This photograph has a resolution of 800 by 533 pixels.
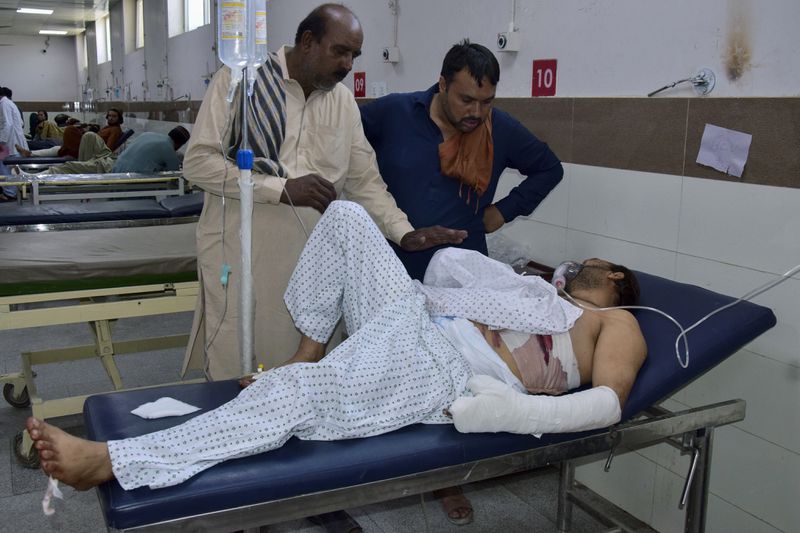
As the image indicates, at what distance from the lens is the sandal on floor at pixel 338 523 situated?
94.7 inches

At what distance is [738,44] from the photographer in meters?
2.11

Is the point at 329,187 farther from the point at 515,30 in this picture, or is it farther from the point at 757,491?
the point at 757,491

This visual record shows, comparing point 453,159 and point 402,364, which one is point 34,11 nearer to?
point 453,159

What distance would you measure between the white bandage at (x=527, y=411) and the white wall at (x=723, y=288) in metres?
0.67

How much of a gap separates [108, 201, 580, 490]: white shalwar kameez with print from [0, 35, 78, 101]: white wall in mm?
17453

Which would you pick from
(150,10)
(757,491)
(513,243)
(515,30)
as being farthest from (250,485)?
(150,10)

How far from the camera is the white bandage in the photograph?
5.36ft

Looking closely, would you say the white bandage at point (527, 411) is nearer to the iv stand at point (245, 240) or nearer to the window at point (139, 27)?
the iv stand at point (245, 240)

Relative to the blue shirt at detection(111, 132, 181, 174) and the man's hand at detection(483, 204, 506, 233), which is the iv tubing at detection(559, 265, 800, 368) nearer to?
the man's hand at detection(483, 204, 506, 233)

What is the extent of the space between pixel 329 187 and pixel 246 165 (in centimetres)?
31

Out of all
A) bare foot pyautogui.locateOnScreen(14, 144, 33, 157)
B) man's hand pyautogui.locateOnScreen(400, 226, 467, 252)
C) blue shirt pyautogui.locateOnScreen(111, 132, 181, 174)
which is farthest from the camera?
bare foot pyautogui.locateOnScreen(14, 144, 33, 157)

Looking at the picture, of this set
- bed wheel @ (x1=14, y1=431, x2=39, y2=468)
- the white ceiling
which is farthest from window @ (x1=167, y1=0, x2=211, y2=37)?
bed wheel @ (x1=14, y1=431, x2=39, y2=468)

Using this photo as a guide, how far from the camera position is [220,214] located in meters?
2.30

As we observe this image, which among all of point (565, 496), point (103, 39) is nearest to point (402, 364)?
point (565, 496)
